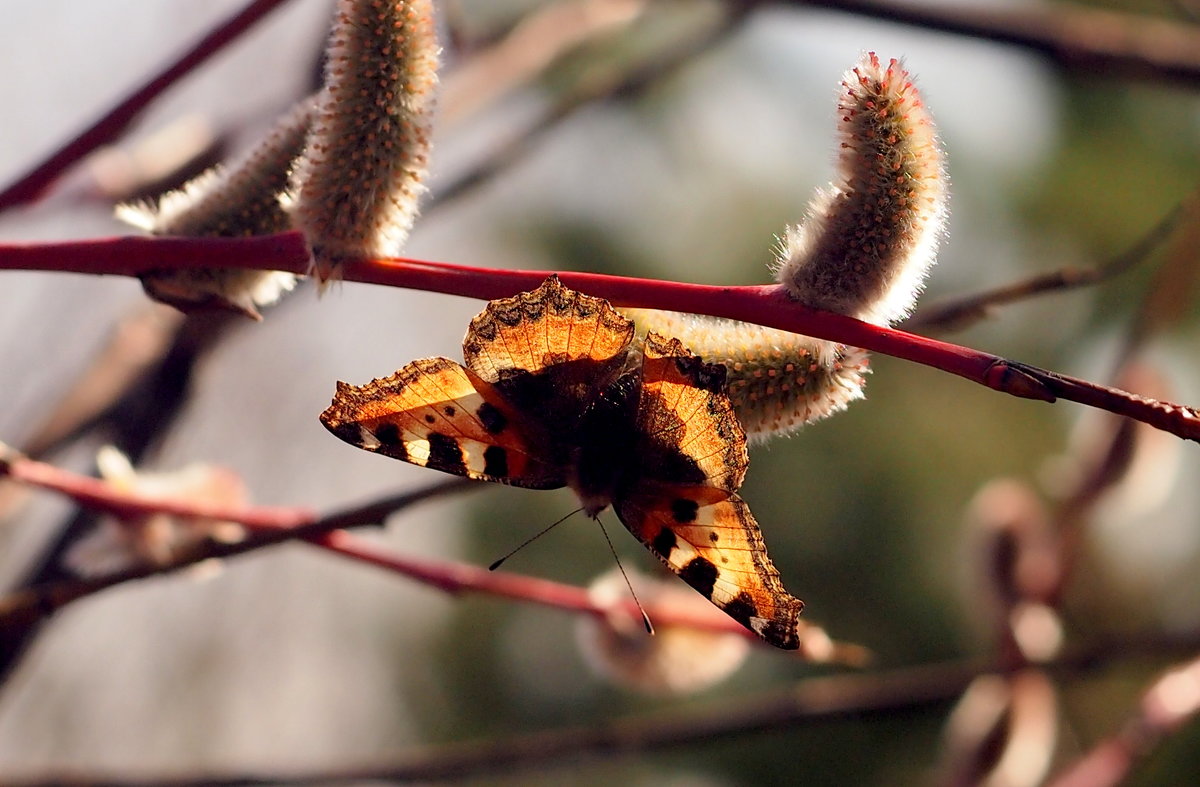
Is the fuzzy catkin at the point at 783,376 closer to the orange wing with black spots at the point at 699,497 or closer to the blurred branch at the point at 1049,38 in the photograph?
the orange wing with black spots at the point at 699,497

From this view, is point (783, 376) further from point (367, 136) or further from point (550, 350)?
point (367, 136)

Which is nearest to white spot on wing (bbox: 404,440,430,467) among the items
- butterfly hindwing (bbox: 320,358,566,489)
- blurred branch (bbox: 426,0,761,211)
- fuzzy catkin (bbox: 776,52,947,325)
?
butterfly hindwing (bbox: 320,358,566,489)

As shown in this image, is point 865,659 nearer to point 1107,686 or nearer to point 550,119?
point 550,119

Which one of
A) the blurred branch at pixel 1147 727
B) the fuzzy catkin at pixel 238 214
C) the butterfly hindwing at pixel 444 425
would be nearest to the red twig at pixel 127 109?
the fuzzy catkin at pixel 238 214

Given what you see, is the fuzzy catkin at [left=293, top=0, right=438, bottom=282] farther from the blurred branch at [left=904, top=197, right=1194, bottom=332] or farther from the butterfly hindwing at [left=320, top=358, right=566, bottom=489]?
the blurred branch at [left=904, top=197, right=1194, bottom=332]

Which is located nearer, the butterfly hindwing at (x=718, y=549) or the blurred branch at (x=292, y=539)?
the butterfly hindwing at (x=718, y=549)

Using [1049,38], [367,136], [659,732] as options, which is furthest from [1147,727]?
[367,136]

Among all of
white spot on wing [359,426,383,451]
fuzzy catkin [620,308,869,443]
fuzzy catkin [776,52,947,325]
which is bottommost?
white spot on wing [359,426,383,451]
